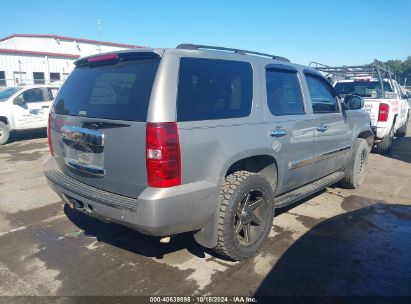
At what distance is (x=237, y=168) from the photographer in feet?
11.2

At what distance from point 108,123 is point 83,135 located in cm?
37

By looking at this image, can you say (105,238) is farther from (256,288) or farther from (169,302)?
(256,288)

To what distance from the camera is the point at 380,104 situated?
7.24 meters

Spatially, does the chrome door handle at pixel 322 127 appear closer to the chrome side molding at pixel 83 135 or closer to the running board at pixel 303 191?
the running board at pixel 303 191

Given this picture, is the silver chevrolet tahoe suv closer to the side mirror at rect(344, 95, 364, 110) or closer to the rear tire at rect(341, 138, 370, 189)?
the side mirror at rect(344, 95, 364, 110)

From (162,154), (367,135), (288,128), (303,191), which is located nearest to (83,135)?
(162,154)

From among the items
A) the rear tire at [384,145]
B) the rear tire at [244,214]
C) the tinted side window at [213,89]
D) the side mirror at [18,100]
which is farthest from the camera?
the side mirror at [18,100]

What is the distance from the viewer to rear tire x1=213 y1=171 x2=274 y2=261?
3031 millimetres

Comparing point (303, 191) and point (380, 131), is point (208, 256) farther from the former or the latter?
point (380, 131)

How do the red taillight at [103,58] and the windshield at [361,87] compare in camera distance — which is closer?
the red taillight at [103,58]

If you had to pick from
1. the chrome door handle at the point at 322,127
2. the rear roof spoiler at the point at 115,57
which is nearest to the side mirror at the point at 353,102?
the chrome door handle at the point at 322,127

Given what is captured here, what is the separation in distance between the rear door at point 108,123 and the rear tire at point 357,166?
385 centimetres

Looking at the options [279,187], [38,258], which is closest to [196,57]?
[279,187]

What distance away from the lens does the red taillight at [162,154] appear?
2.52 meters
